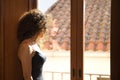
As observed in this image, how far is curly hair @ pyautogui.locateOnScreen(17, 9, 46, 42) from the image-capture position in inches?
97.3

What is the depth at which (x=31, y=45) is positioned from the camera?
2.46m

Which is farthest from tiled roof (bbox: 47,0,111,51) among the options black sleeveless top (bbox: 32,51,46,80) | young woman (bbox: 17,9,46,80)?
black sleeveless top (bbox: 32,51,46,80)

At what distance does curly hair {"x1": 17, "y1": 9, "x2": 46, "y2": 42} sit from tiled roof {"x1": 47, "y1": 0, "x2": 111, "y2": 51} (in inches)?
11.5

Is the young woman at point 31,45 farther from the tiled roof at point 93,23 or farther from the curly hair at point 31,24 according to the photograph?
the tiled roof at point 93,23

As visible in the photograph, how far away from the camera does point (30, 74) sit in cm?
240

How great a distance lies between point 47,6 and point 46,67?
63 cm

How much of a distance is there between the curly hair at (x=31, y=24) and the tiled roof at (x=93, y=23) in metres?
0.29

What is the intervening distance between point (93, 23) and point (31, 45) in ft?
2.13

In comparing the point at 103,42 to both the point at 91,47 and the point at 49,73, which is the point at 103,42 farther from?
the point at 49,73

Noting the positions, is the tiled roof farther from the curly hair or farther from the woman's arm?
the woman's arm

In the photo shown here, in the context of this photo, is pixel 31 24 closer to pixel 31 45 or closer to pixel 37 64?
pixel 31 45

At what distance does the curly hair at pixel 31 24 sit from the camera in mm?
2473

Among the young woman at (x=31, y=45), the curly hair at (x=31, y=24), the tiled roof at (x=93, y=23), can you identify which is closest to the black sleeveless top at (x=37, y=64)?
the young woman at (x=31, y=45)
